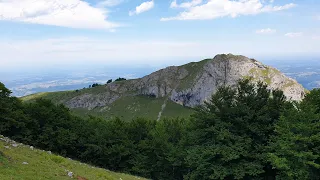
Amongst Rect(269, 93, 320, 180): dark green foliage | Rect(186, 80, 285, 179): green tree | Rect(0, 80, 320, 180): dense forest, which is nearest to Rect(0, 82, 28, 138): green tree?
Rect(0, 80, 320, 180): dense forest

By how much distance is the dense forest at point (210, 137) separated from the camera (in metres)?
29.6

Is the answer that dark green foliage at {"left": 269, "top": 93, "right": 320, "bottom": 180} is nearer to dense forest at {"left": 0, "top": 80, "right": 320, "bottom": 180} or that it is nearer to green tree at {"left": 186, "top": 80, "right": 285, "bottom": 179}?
dense forest at {"left": 0, "top": 80, "right": 320, "bottom": 180}

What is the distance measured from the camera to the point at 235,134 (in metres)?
36.6

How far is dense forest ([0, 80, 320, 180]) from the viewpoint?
29.6 meters

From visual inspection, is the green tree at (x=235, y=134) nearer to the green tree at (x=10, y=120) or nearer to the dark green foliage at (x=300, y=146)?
the dark green foliage at (x=300, y=146)

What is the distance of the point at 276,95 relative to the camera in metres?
40.5

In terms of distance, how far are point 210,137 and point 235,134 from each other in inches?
148

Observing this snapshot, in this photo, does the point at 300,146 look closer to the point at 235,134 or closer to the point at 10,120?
the point at 235,134

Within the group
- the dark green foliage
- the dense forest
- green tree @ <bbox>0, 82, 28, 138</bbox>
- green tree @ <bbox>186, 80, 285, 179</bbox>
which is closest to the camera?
the dark green foliage

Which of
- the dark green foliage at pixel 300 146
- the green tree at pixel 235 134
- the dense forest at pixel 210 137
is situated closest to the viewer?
the dark green foliage at pixel 300 146

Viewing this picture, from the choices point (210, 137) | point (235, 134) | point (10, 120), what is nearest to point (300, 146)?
point (235, 134)

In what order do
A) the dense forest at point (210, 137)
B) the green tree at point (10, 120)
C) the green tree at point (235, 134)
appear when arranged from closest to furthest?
the dense forest at point (210, 137), the green tree at point (235, 134), the green tree at point (10, 120)

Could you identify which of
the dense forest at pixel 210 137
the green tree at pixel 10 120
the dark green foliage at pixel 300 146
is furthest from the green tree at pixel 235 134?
the green tree at pixel 10 120

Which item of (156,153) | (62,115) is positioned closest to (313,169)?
(156,153)
